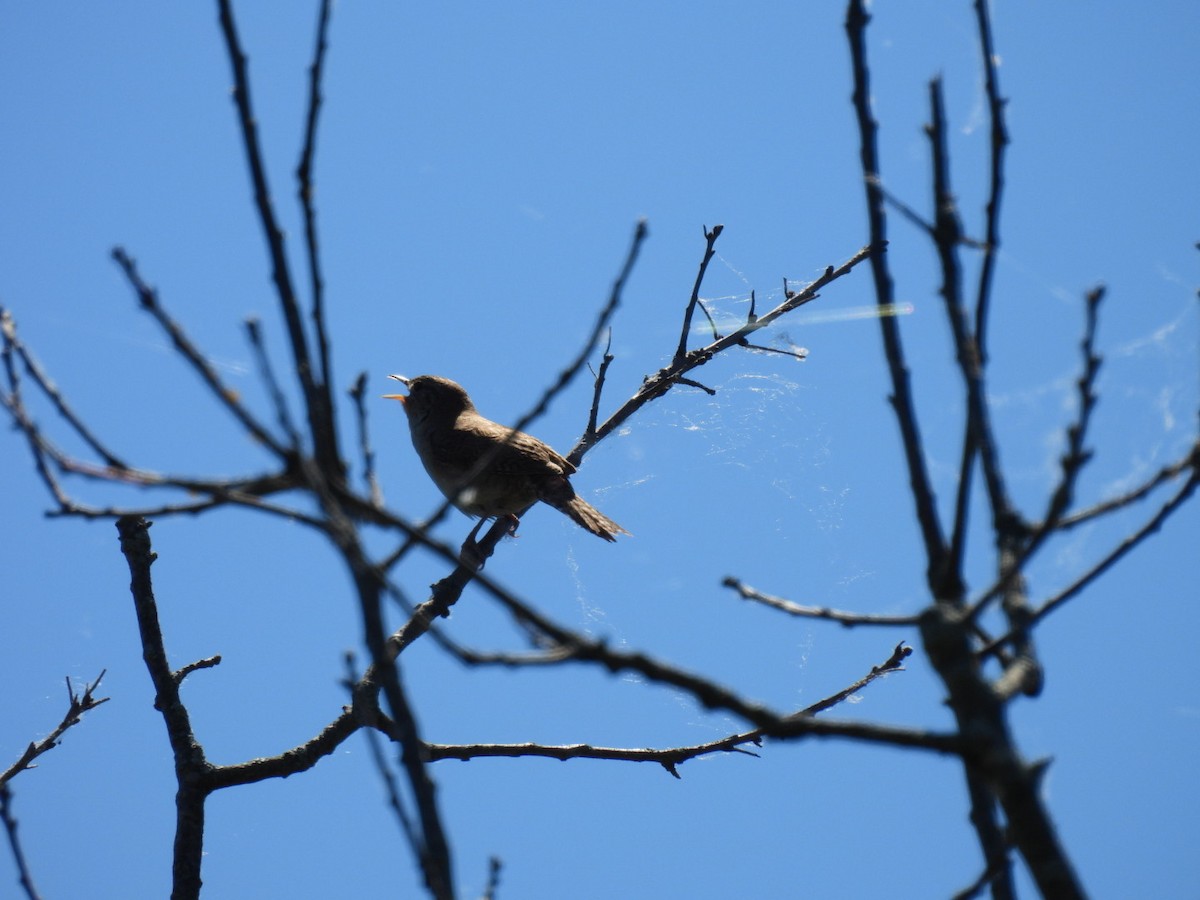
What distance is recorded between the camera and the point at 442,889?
4.52ft

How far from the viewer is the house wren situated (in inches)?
231

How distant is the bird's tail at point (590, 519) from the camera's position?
19.1 ft

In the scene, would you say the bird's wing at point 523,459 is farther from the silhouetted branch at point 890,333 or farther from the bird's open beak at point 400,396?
the silhouetted branch at point 890,333

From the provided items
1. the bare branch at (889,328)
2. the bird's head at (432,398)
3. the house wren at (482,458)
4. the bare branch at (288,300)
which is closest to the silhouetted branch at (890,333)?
Result: the bare branch at (889,328)

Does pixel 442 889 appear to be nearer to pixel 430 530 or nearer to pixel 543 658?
pixel 543 658

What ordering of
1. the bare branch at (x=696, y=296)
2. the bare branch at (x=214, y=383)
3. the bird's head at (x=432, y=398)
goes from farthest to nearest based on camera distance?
1. the bird's head at (x=432, y=398)
2. the bare branch at (x=696, y=296)
3. the bare branch at (x=214, y=383)

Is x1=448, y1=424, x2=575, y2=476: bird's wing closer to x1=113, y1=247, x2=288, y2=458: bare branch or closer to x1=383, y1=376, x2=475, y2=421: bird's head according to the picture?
x1=383, y1=376, x2=475, y2=421: bird's head

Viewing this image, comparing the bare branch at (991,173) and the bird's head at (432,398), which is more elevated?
the bird's head at (432,398)

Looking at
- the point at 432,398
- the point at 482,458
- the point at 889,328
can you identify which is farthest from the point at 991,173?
the point at 432,398

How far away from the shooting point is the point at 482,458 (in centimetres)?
576

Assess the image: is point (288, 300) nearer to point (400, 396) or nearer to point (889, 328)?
point (889, 328)

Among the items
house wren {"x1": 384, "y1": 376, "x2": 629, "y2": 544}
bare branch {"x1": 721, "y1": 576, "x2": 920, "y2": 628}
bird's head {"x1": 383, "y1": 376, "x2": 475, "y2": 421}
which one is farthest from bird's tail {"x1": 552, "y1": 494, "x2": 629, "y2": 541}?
bare branch {"x1": 721, "y1": 576, "x2": 920, "y2": 628}

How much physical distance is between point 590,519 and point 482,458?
0.64 m

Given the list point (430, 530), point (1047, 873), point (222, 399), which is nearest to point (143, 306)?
point (222, 399)
